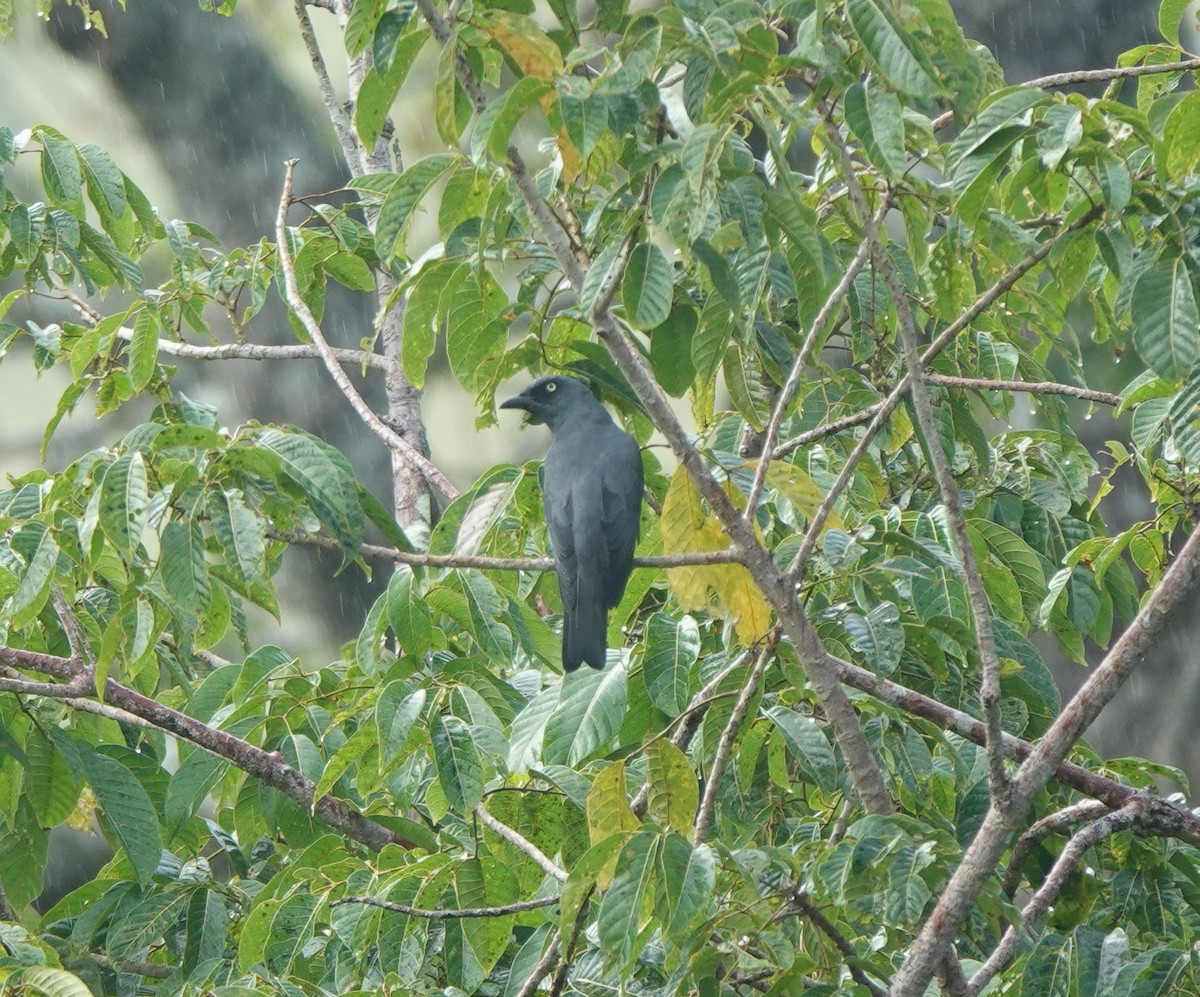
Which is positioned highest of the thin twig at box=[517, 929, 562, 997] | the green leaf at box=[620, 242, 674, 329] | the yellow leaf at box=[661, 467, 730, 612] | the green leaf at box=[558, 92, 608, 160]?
the green leaf at box=[558, 92, 608, 160]

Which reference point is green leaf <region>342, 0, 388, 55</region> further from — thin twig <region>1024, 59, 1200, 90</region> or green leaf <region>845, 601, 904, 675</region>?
green leaf <region>845, 601, 904, 675</region>

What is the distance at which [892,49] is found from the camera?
2.00m

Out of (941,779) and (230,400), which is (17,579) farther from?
(230,400)

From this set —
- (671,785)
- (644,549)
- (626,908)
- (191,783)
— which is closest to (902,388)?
(671,785)

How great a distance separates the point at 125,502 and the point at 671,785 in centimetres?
107

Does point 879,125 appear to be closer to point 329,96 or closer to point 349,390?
point 349,390

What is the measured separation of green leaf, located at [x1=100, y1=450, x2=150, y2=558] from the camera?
2.33m

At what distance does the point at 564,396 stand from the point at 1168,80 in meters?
1.96

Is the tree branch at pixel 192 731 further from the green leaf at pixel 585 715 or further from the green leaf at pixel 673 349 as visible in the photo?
the green leaf at pixel 673 349

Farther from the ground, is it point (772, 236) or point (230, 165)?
point (772, 236)

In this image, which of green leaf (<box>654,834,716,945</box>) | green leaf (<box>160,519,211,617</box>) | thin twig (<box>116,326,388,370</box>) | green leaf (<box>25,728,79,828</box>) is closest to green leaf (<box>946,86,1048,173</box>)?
green leaf (<box>654,834,716,945</box>)

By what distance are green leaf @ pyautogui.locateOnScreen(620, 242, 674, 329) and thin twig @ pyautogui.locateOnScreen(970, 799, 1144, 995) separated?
1261 mm

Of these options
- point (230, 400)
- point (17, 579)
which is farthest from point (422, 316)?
point (230, 400)

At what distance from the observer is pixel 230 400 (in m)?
10.3
